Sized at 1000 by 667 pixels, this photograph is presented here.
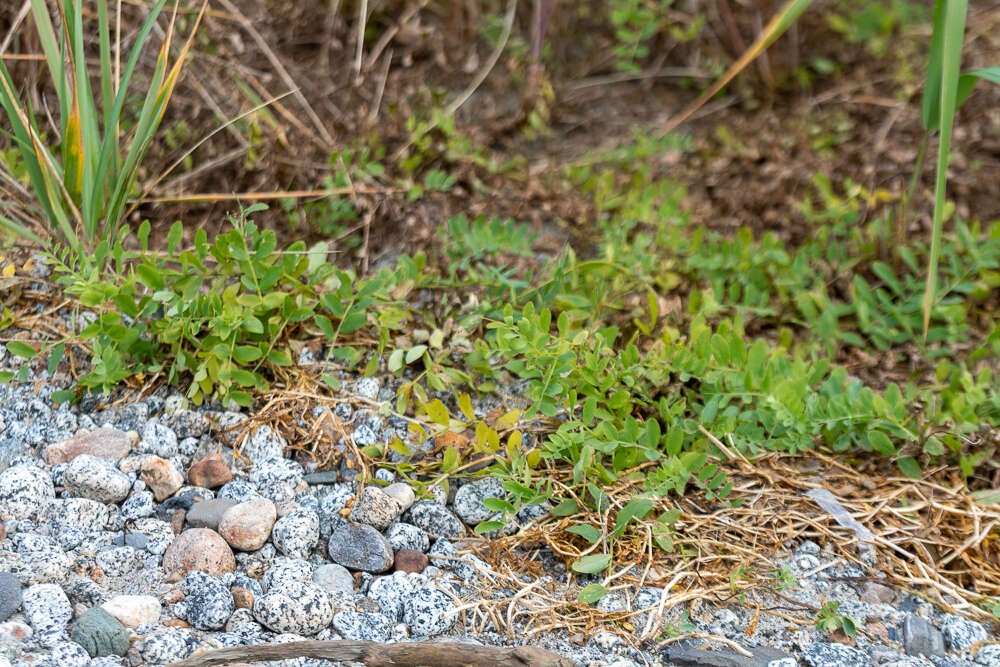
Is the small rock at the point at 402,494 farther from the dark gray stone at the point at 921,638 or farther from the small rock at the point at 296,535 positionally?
the dark gray stone at the point at 921,638

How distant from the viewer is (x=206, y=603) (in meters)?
1.45

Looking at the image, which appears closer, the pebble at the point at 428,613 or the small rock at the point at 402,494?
the pebble at the point at 428,613

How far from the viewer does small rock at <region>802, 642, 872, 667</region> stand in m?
1.52

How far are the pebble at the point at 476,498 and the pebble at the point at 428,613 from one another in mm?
253

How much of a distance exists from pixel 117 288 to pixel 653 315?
4.30ft

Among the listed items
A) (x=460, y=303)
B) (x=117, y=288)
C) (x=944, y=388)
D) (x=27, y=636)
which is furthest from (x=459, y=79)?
(x=27, y=636)

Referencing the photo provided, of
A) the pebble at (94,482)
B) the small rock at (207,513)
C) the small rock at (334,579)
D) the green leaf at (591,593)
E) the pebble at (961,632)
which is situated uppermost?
the pebble at (94,482)

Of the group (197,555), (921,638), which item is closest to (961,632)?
(921,638)

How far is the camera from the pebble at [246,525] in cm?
163

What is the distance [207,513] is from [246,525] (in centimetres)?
10

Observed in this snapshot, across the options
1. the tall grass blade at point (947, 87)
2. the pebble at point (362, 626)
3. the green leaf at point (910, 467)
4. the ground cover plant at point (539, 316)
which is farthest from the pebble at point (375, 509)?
the tall grass blade at point (947, 87)

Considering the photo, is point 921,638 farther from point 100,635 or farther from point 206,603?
point 100,635

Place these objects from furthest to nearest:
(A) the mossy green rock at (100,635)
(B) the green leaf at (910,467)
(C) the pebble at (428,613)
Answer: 1. (B) the green leaf at (910,467)
2. (C) the pebble at (428,613)
3. (A) the mossy green rock at (100,635)

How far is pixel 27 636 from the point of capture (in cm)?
131
